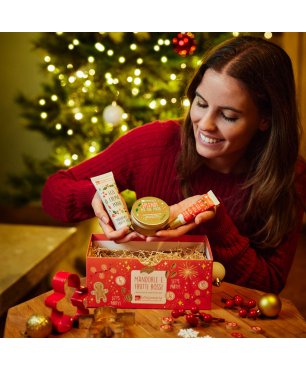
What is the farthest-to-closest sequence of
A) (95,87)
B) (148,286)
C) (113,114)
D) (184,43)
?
(95,87) < (113,114) < (184,43) < (148,286)

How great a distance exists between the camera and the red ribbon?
1.03 m

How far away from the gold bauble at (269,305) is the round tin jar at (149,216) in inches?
11.2

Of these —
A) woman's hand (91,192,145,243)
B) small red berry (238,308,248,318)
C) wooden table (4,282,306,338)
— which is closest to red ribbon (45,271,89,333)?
wooden table (4,282,306,338)

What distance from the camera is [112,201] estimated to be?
1.21m

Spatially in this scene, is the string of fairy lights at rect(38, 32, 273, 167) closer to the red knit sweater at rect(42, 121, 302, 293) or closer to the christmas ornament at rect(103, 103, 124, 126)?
the christmas ornament at rect(103, 103, 124, 126)

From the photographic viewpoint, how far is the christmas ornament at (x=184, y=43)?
2.19 metres

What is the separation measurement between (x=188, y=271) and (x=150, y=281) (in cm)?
9

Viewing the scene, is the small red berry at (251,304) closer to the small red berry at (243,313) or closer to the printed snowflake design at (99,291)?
the small red berry at (243,313)

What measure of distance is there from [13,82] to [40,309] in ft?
7.68

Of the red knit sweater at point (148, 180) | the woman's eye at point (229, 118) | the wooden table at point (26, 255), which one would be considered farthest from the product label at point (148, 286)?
the wooden table at point (26, 255)

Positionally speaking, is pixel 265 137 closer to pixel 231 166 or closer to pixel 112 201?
pixel 231 166

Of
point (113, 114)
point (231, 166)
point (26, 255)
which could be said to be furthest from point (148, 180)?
point (26, 255)

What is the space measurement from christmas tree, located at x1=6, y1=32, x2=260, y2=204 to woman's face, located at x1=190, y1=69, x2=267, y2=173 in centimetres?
100
